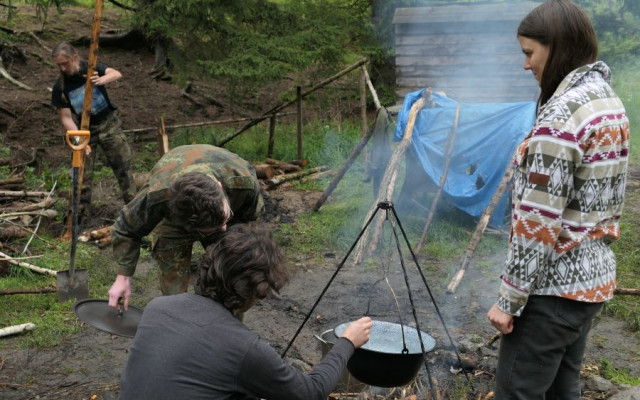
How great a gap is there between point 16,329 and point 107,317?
1595mm

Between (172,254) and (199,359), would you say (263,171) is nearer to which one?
(172,254)

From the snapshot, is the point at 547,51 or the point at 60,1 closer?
the point at 547,51

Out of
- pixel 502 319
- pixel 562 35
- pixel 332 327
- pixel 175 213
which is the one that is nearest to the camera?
pixel 562 35

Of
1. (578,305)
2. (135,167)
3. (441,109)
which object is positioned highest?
(578,305)

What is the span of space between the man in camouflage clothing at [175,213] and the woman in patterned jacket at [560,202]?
149 cm

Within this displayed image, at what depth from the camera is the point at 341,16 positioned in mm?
11812

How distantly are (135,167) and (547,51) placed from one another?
8.99 m

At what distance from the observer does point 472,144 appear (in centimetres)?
812

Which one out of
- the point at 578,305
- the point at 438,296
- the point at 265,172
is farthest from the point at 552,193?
the point at 265,172

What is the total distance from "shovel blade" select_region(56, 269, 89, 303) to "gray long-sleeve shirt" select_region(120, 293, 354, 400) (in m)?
3.75

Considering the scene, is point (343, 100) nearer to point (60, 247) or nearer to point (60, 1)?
point (60, 1)

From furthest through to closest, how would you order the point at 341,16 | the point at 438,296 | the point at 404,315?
1. the point at 341,16
2. the point at 438,296
3. the point at 404,315

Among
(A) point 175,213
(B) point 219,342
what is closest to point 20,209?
(A) point 175,213

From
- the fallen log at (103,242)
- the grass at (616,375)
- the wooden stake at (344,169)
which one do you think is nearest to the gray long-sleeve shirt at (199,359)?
the grass at (616,375)
